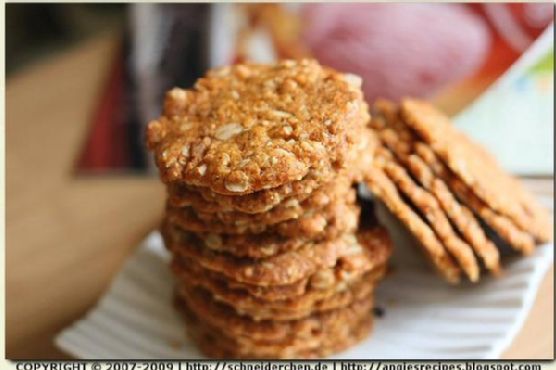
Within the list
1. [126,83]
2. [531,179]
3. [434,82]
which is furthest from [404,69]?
[126,83]

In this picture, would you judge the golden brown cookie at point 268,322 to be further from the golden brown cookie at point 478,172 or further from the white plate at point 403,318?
the golden brown cookie at point 478,172

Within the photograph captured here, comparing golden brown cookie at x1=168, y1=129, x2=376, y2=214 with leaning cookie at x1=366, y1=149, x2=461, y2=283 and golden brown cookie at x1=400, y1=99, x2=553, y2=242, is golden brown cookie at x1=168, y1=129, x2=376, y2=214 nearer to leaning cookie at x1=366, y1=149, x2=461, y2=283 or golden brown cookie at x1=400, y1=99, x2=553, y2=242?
leaning cookie at x1=366, y1=149, x2=461, y2=283

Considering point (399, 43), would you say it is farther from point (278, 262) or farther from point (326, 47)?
point (278, 262)

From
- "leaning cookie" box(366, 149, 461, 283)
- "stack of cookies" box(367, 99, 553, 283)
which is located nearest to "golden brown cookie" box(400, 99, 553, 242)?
"stack of cookies" box(367, 99, 553, 283)

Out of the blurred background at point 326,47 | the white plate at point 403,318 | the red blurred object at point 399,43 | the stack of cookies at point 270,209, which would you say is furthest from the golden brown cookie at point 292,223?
the red blurred object at point 399,43

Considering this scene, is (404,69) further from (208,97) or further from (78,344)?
(78,344)

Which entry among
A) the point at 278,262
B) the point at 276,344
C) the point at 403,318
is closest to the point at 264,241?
the point at 278,262
